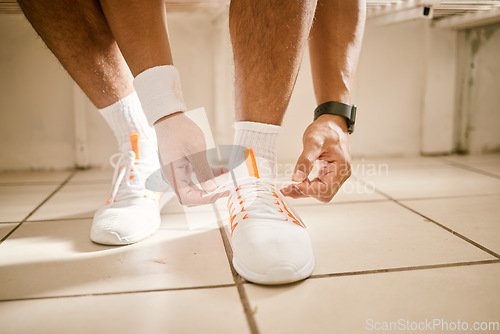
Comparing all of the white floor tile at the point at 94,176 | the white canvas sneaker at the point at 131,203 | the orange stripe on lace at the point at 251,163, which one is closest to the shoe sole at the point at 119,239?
the white canvas sneaker at the point at 131,203

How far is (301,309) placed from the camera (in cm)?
46

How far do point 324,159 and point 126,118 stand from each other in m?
0.41

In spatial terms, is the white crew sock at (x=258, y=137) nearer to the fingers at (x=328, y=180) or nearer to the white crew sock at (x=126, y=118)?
the fingers at (x=328, y=180)

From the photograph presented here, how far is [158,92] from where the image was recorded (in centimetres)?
61

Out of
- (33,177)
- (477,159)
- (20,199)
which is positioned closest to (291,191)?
(20,199)

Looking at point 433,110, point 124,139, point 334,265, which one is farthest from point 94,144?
point 433,110

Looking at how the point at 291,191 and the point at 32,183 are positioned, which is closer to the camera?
the point at 291,191

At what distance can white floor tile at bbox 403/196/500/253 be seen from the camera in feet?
2.26

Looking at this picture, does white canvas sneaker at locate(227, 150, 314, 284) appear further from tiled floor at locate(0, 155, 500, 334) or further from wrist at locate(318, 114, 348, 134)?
wrist at locate(318, 114, 348, 134)

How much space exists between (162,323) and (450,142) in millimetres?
1469

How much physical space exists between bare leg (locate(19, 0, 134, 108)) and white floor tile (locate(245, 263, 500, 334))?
0.51m

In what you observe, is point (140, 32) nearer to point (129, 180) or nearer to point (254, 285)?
point (129, 180)

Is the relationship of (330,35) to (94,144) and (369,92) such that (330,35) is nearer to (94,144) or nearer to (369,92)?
(369,92)

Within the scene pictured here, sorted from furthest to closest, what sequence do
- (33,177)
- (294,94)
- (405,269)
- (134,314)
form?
(294,94) < (33,177) < (405,269) < (134,314)
